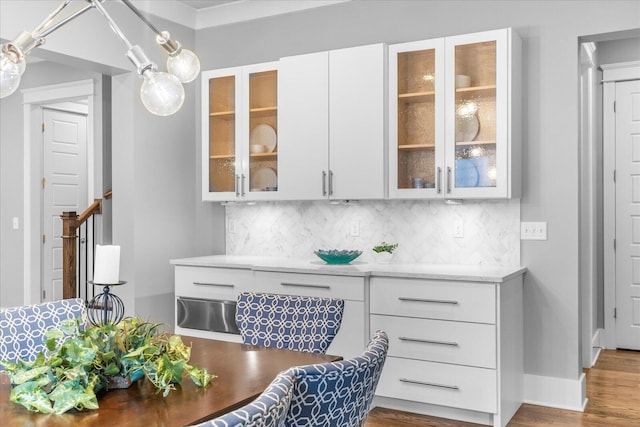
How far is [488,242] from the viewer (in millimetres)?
3875

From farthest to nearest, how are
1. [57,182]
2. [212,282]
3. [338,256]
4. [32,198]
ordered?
[57,182]
[32,198]
[212,282]
[338,256]

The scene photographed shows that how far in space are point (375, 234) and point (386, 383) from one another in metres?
1.09

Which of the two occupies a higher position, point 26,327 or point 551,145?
point 551,145

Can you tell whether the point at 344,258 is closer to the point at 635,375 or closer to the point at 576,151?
the point at 576,151

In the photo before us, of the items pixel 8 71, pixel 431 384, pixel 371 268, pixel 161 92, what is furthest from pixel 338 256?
pixel 8 71

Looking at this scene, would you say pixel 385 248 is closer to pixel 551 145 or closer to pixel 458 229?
pixel 458 229

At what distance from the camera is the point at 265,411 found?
107 cm

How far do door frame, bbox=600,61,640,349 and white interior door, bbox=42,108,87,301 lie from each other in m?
5.19

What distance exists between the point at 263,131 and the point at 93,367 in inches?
113

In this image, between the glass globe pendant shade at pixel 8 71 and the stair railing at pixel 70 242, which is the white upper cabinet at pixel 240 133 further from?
the glass globe pendant shade at pixel 8 71

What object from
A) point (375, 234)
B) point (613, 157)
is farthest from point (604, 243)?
point (375, 234)

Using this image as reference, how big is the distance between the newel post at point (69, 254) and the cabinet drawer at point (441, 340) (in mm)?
2807

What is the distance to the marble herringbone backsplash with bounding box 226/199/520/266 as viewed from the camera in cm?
386

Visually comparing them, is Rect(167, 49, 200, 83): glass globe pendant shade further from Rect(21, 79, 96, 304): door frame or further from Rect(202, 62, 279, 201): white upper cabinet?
Rect(21, 79, 96, 304): door frame
